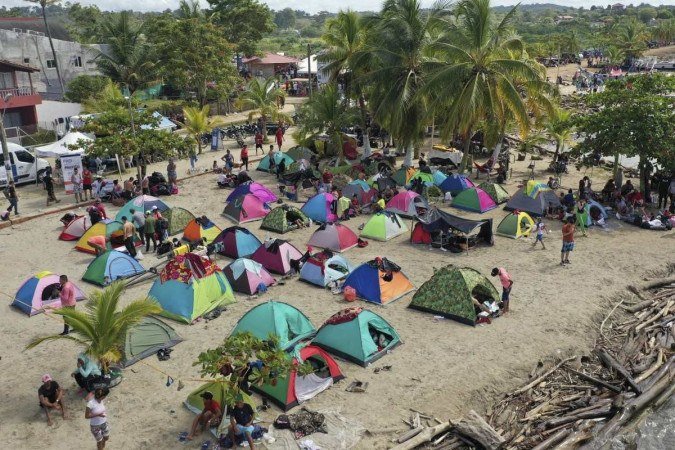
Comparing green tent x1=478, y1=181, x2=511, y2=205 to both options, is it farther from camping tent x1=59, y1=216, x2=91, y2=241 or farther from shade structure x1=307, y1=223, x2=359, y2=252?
camping tent x1=59, y1=216, x2=91, y2=241

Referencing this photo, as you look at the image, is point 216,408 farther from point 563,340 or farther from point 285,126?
point 285,126

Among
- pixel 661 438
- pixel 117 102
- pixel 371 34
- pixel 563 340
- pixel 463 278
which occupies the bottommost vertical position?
pixel 661 438

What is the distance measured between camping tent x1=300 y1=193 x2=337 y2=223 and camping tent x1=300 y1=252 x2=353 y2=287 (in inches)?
195

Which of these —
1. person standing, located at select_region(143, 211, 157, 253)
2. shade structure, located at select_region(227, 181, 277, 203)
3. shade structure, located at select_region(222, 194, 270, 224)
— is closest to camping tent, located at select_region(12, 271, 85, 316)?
person standing, located at select_region(143, 211, 157, 253)

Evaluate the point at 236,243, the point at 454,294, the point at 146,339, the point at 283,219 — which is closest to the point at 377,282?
the point at 454,294

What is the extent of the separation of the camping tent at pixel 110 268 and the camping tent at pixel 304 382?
22.7 feet

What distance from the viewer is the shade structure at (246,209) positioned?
21.2 m

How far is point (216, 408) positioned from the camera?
389 inches

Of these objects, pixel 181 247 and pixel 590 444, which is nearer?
pixel 590 444

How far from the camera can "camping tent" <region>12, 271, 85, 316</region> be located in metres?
14.4

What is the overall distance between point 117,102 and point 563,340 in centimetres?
2463

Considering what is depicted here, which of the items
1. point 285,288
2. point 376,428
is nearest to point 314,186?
point 285,288

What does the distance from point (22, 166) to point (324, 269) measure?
17.5m

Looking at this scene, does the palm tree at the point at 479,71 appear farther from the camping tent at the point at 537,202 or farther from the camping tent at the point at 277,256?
the camping tent at the point at 277,256
